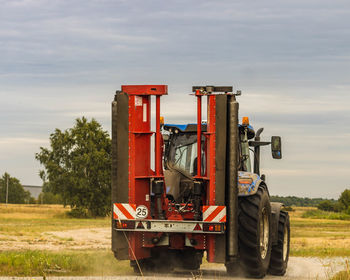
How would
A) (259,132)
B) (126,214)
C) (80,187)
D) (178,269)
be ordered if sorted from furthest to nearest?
(80,187), (259,132), (178,269), (126,214)

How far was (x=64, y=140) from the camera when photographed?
232 ft

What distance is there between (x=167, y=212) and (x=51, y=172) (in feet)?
192

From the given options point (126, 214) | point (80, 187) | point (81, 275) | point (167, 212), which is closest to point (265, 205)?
point (167, 212)

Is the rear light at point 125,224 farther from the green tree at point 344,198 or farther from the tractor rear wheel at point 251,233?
the green tree at point 344,198

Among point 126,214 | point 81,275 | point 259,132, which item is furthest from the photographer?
point 259,132

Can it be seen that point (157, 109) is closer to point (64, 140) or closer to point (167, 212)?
point (167, 212)

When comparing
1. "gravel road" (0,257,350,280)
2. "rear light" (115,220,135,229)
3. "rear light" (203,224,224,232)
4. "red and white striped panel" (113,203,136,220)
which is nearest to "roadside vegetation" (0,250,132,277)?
"gravel road" (0,257,350,280)

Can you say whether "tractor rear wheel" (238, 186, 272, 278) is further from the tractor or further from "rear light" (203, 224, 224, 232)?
→ "rear light" (203, 224, 224, 232)

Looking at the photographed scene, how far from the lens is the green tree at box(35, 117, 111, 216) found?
224 feet

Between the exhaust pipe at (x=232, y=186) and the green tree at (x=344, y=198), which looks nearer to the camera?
the exhaust pipe at (x=232, y=186)

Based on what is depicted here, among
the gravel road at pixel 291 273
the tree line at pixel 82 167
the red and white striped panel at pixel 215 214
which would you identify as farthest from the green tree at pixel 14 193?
the red and white striped panel at pixel 215 214

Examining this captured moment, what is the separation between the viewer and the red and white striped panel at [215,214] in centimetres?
1227

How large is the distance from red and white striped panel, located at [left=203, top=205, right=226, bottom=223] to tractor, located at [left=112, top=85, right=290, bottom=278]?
18 mm

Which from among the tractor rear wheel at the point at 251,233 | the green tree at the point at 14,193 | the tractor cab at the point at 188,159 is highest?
the tractor cab at the point at 188,159
